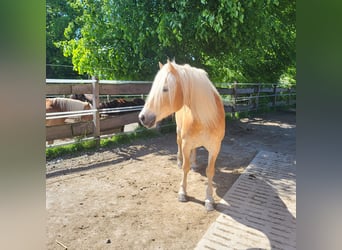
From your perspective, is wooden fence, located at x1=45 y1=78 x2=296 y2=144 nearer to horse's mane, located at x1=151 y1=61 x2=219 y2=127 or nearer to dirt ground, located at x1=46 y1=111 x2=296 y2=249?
dirt ground, located at x1=46 y1=111 x2=296 y2=249

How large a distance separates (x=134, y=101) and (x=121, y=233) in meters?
0.83

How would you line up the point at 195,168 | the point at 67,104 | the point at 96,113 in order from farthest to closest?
the point at 96,113 → the point at 195,168 → the point at 67,104

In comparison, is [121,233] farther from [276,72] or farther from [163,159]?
[276,72]

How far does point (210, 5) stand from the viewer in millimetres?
1083

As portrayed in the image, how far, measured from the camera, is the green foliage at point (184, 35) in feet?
3.40

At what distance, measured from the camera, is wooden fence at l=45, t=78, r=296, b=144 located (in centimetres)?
122

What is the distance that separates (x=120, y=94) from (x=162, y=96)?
0.63 metres

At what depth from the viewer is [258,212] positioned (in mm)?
1073

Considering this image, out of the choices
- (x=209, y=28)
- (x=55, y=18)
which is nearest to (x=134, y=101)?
(x=209, y=28)

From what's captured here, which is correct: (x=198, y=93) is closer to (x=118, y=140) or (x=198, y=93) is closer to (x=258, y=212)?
(x=258, y=212)

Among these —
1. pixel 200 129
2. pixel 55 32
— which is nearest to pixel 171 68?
pixel 200 129

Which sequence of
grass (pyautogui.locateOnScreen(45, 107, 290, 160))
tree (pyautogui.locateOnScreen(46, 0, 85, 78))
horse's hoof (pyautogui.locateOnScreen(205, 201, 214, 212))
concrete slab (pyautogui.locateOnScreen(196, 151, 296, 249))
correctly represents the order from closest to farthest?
1. tree (pyautogui.locateOnScreen(46, 0, 85, 78))
2. concrete slab (pyautogui.locateOnScreen(196, 151, 296, 249))
3. horse's hoof (pyautogui.locateOnScreen(205, 201, 214, 212))
4. grass (pyautogui.locateOnScreen(45, 107, 290, 160))

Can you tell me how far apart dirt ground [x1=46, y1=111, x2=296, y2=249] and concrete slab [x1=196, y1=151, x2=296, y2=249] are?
6 cm

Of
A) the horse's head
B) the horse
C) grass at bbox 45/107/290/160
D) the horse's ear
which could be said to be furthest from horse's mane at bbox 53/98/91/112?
the horse's ear
